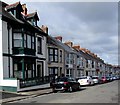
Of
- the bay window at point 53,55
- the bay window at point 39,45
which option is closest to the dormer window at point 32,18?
the bay window at point 39,45

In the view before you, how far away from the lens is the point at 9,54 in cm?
2428

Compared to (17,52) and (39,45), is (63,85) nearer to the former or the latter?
(17,52)

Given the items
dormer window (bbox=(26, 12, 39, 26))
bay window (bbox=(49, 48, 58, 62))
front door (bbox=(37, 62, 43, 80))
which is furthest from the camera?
bay window (bbox=(49, 48, 58, 62))

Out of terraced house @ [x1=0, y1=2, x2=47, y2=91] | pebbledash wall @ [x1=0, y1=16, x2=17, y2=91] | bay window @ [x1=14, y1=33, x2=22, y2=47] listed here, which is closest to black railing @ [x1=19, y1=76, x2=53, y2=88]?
terraced house @ [x1=0, y1=2, x2=47, y2=91]

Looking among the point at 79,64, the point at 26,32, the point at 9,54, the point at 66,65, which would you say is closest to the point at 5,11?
the point at 26,32

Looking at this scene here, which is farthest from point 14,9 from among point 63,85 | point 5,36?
point 63,85

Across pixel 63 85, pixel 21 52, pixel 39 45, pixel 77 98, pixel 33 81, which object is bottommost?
pixel 77 98

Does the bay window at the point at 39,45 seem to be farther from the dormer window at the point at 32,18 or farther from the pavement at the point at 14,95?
the pavement at the point at 14,95

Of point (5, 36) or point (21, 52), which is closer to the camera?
point (5, 36)

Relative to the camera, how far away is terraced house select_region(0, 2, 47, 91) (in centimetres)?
2264

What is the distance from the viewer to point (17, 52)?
25047 mm

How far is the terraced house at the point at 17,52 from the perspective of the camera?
2264 centimetres

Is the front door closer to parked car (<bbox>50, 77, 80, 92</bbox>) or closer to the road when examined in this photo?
parked car (<bbox>50, 77, 80, 92</bbox>)

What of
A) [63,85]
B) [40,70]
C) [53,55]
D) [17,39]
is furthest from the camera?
[53,55]
